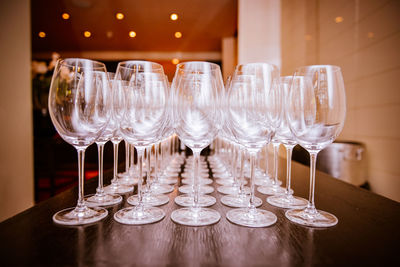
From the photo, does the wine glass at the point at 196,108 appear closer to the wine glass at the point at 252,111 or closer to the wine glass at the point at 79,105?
the wine glass at the point at 252,111

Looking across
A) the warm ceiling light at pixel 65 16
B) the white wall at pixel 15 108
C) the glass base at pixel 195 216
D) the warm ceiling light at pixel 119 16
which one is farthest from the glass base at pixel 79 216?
the warm ceiling light at pixel 65 16

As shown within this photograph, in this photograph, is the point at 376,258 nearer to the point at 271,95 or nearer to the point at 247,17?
the point at 271,95

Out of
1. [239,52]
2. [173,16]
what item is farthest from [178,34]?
[239,52]

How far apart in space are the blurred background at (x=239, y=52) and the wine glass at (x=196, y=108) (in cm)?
193

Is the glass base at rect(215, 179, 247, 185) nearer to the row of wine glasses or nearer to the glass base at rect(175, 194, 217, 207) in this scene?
the glass base at rect(175, 194, 217, 207)

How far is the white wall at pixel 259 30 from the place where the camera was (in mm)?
3488

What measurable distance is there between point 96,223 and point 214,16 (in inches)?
180

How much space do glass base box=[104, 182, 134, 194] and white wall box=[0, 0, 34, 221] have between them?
2098 millimetres

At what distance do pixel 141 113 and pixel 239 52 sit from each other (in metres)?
3.31

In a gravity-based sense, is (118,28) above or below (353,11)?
above

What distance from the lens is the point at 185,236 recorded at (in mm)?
425

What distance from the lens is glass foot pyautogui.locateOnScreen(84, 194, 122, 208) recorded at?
596 millimetres

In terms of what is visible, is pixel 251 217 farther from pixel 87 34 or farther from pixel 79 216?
pixel 87 34

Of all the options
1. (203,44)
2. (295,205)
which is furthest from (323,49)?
(203,44)
